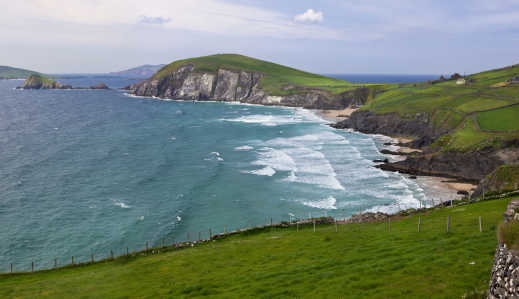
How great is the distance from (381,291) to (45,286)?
30723 mm

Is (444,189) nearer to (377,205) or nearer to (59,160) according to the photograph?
(377,205)

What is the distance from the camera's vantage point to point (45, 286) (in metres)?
34.6

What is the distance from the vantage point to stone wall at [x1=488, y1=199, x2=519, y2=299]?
1247 centimetres

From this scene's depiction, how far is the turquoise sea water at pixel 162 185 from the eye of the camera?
56.7 m

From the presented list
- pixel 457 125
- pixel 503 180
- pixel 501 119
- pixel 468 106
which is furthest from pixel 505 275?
pixel 468 106

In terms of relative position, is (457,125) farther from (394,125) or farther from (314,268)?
(314,268)

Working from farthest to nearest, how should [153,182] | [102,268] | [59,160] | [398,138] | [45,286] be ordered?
[398,138]
[59,160]
[153,182]
[102,268]
[45,286]

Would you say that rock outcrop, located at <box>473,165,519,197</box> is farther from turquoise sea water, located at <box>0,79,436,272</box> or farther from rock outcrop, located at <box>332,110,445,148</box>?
rock outcrop, located at <box>332,110,445,148</box>

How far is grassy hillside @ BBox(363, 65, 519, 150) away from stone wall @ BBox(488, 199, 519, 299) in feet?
278

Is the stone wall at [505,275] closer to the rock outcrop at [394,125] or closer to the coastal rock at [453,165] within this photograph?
the coastal rock at [453,165]

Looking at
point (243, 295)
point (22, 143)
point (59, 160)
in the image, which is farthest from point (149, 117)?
point (243, 295)

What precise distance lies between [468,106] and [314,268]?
385 feet

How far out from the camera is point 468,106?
403 ft

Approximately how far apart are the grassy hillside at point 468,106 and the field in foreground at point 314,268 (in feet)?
198
